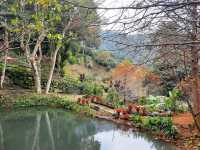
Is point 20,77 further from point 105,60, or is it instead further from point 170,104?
point 105,60

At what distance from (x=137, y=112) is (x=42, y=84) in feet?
28.3

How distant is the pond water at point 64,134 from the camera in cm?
1145

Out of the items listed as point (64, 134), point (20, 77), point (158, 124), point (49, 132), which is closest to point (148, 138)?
point (158, 124)

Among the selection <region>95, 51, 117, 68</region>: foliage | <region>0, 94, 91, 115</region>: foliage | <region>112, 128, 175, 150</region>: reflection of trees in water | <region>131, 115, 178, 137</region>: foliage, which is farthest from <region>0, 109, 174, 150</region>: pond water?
<region>95, 51, 117, 68</region>: foliage

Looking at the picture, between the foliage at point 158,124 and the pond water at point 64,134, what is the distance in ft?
1.86

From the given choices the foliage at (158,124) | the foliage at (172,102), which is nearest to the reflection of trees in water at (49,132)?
the foliage at (158,124)

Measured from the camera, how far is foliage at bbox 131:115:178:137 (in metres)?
12.5

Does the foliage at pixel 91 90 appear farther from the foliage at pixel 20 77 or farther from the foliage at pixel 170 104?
the foliage at pixel 170 104

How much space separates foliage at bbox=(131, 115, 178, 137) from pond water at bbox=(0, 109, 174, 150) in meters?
0.57

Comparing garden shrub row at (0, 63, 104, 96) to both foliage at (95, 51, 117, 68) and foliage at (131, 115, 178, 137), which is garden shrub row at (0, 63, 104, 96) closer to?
foliage at (131, 115, 178, 137)

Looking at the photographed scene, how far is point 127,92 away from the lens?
72.5 feet

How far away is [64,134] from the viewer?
13.3 m

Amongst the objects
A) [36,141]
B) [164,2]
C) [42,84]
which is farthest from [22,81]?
[164,2]

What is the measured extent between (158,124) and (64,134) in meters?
3.29
